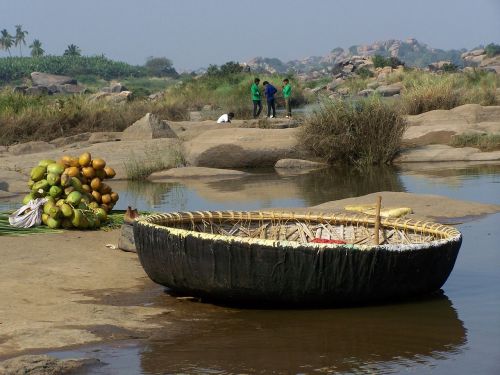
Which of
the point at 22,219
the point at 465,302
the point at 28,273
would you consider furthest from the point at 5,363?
the point at 22,219

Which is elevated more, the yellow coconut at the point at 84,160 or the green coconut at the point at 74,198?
the yellow coconut at the point at 84,160

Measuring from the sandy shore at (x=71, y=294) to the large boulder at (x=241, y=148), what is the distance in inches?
361

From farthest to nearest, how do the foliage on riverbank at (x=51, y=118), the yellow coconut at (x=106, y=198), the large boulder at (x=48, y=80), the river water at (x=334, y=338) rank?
1. the large boulder at (x=48, y=80)
2. the foliage on riverbank at (x=51, y=118)
3. the yellow coconut at (x=106, y=198)
4. the river water at (x=334, y=338)

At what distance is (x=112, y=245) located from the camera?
9.37 meters

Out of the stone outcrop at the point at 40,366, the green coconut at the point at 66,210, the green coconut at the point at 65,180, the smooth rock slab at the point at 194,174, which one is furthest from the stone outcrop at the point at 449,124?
the stone outcrop at the point at 40,366

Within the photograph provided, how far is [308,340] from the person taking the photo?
6328 mm

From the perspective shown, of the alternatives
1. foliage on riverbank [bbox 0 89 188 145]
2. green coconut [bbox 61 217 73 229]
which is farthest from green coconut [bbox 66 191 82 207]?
foliage on riverbank [bbox 0 89 188 145]

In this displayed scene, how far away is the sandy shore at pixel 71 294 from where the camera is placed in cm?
626

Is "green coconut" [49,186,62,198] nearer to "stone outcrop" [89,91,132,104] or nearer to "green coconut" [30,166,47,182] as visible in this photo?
"green coconut" [30,166,47,182]

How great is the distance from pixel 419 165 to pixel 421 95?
8.31 meters

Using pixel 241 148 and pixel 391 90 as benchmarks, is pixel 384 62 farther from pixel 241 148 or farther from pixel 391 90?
pixel 241 148

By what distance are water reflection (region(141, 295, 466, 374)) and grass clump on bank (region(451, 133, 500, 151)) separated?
1383 cm

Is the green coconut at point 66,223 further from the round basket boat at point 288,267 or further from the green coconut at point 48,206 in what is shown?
the round basket boat at point 288,267

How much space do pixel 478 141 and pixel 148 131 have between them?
7424 millimetres
